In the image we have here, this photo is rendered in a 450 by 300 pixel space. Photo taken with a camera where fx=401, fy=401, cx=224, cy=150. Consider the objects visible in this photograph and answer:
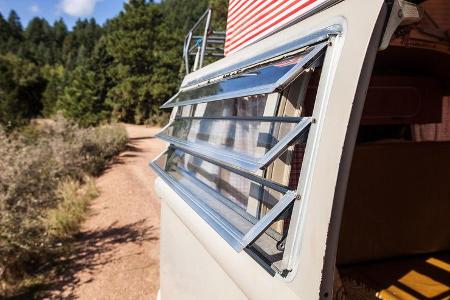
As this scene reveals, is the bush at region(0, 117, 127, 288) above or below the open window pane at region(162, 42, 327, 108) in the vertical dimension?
below

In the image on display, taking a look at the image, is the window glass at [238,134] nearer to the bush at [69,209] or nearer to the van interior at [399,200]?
the van interior at [399,200]

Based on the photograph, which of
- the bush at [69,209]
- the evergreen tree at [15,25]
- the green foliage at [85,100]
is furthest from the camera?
the evergreen tree at [15,25]

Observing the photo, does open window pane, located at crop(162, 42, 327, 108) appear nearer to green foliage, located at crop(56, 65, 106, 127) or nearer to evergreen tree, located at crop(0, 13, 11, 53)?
green foliage, located at crop(56, 65, 106, 127)

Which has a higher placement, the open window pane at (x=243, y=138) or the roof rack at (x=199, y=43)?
the roof rack at (x=199, y=43)

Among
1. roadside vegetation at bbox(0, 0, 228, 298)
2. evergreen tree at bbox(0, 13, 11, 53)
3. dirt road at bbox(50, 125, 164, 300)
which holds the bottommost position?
dirt road at bbox(50, 125, 164, 300)

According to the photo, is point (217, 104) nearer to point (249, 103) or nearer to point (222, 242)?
point (249, 103)

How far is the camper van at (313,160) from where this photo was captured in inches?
38.4

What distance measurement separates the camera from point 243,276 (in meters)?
1.25

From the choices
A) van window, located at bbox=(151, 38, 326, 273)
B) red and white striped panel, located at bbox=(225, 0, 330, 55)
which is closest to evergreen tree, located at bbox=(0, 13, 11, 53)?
red and white striped panel, located at bbox=(225, 0, 330, 55)

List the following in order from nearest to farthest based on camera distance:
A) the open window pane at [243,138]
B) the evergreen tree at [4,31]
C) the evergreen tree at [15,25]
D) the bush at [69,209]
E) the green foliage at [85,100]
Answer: the open window pane at [243,138] → the bush at [69,209] → the green foliage at [85,100] → the evergreen tree at [4,31] → the evergreen tree at [15,25]

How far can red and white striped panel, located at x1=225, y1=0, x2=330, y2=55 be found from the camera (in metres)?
2.56

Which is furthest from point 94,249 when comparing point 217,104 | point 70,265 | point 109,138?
point 109,138

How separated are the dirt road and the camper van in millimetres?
2358

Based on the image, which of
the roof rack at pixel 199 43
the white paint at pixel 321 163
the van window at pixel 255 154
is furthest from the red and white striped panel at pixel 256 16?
the white paint at pixel 321 163
